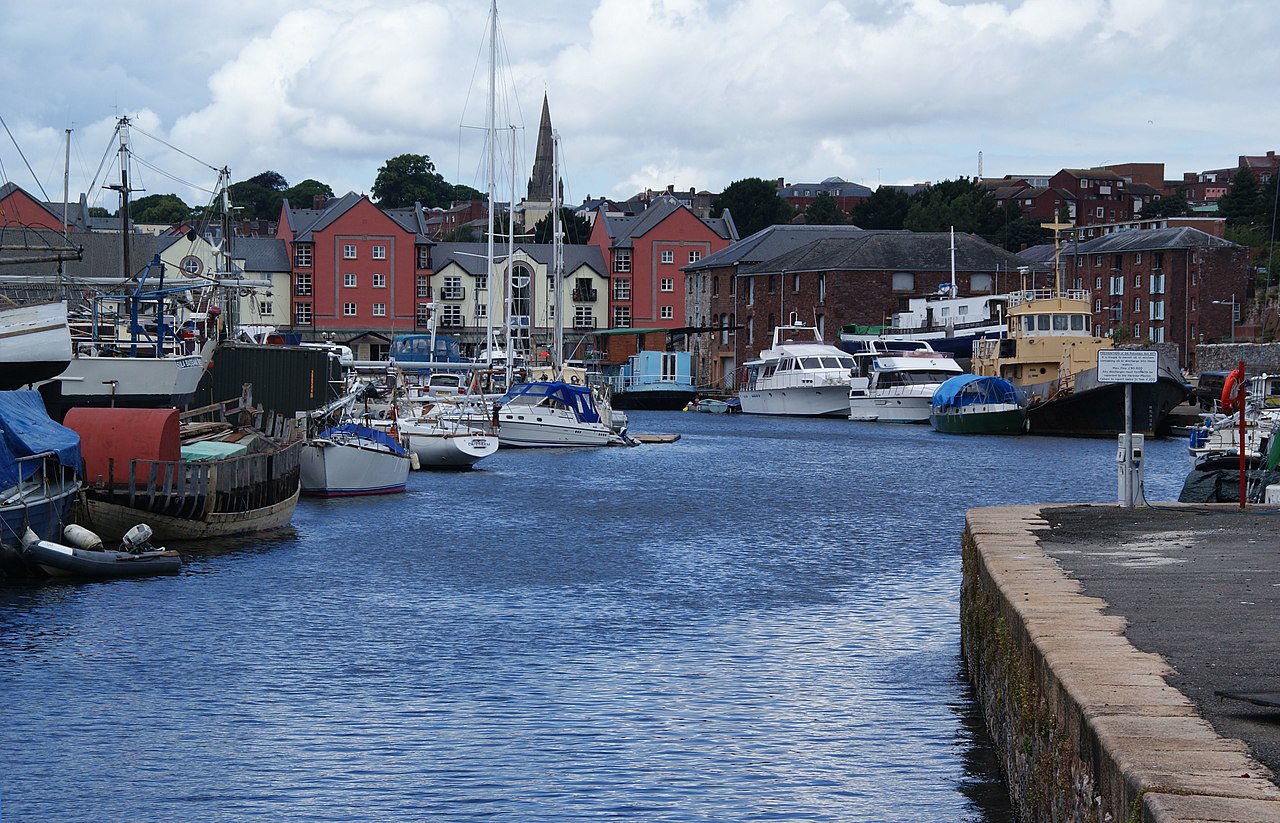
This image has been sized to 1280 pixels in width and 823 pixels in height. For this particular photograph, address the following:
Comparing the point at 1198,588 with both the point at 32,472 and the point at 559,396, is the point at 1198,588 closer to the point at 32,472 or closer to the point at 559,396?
the point at 32,472

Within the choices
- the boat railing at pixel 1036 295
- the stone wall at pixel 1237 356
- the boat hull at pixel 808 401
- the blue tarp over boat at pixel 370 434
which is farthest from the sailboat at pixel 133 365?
the stone wall at pixel 1237 356

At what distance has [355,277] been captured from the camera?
107125 millimetres

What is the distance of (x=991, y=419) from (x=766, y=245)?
4466 centimetres

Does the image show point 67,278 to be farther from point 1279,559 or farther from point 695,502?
point 1279,559

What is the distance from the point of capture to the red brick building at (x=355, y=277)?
10631cm

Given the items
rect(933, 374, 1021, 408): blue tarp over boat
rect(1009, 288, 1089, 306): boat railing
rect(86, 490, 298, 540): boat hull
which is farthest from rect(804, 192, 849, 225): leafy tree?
rect(86, 490, 298, 540): boat hull

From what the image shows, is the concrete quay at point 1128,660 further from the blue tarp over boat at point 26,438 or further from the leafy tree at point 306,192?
the leafy tree at point 306,192

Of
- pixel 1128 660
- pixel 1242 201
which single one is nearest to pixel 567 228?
pixel 1242 201

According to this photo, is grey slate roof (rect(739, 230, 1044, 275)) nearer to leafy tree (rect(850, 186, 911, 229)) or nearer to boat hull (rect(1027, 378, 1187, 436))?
boat hull (rect(1027, 378, 1187, 436))

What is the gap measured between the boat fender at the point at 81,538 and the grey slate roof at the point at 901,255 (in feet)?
264

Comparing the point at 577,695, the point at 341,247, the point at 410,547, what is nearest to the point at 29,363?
the point at 410,547

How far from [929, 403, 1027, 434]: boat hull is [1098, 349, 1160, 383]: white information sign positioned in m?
50.8

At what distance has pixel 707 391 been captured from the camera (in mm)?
106688

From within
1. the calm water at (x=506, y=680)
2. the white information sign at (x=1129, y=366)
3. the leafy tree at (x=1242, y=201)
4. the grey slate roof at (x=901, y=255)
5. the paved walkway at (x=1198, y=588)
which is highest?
the leafy tree at (x=1242, y=201)
